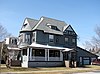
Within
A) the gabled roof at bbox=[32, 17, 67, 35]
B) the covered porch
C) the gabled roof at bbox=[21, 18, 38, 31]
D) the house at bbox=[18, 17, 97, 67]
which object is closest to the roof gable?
the house at bbox=[18, 17, 97, 67]

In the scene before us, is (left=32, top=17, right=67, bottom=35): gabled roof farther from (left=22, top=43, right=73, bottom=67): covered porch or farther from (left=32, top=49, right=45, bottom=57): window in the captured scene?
(left=22, top=43, right=73, bottom=67): covered porch

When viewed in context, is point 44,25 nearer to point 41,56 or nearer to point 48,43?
point 48,43

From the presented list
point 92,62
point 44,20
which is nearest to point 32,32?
point 44,20

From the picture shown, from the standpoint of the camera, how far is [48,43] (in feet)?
159

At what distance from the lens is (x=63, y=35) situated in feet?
170

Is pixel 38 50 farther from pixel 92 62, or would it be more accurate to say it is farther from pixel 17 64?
pixel 92 62

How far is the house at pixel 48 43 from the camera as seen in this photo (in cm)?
4049

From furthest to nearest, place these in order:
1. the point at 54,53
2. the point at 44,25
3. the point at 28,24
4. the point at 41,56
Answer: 1. the point at 44,25
2. the point at 28,24
3. the point at 54,53
4. the point at 41,56

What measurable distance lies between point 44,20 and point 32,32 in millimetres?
5896

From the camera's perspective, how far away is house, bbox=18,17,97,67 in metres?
40.5

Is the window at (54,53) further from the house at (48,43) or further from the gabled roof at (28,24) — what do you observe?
the gabled roof at (28,24)

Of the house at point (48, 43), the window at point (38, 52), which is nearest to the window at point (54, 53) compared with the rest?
the house at point (48, 43)

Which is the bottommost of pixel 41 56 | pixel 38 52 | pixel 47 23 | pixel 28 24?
pixel 41 56

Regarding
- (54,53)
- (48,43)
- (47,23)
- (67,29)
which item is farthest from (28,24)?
(67,29)
